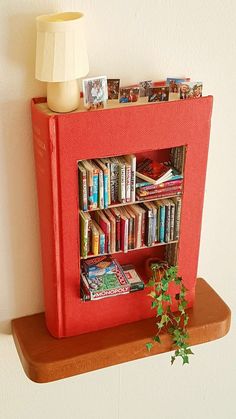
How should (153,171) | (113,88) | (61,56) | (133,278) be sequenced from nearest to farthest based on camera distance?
(61,56), (113,88), (153,171), (133,278)

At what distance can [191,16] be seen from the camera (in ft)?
4.57

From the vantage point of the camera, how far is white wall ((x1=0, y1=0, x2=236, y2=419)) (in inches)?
51.4

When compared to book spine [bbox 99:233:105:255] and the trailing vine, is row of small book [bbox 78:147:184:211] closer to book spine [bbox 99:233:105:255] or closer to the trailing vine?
book spine [bbox 99:233:105:255]

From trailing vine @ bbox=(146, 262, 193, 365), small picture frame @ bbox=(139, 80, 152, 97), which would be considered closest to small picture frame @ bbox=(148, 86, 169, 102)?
small picture frame @ bbox=(139, 80, 152, 97)

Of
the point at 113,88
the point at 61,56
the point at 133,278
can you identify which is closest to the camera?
the point at 61,56

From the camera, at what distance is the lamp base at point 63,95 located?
4.10 ft

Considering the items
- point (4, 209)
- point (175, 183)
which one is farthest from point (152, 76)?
point (4, 209)

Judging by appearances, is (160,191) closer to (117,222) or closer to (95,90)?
(117,222)

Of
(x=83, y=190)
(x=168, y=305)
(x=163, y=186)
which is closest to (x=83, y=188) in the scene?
(x=83, y=190)

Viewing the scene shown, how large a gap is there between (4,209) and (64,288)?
27 cm

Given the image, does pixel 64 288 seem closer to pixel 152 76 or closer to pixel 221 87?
pixel 152 76

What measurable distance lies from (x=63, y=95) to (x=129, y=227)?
41 cm

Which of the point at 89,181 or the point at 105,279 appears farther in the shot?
the point at 105,279

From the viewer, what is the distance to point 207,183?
165 centimetres
